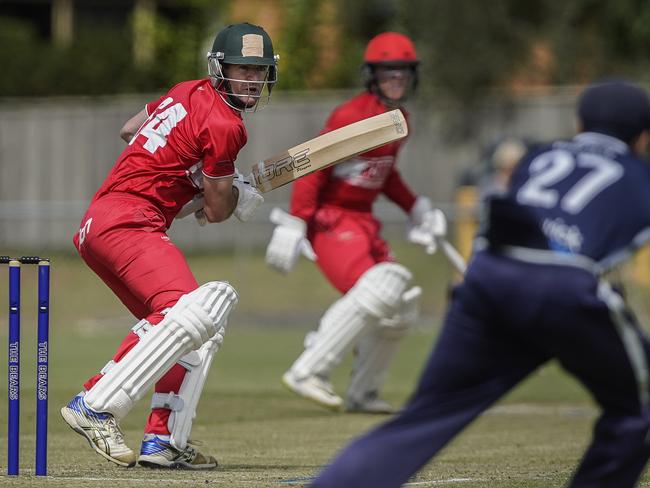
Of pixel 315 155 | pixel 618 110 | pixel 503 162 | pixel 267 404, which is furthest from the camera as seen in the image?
pixel 267 404

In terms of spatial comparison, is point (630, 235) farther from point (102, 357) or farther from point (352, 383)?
point (102, 357)

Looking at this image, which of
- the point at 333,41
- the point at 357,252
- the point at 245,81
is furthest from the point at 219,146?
the point at 333,41

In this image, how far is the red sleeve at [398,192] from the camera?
9.86 meters

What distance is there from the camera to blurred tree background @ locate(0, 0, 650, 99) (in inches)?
812

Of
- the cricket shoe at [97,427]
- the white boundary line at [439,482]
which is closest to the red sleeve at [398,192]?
the white boundary line at [439,482]

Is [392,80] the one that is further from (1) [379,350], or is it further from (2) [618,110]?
(2) [618,110]

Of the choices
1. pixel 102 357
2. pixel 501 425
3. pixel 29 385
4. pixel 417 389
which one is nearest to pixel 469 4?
pixel 102 357

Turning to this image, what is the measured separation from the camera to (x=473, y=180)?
18453 millimetres

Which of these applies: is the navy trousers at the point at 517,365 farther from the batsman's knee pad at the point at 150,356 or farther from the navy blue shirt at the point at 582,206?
the batsman's knee pad at the point at 150,356

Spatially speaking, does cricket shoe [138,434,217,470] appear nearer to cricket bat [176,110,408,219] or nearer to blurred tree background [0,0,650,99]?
cricket bat [176,110,408,219]

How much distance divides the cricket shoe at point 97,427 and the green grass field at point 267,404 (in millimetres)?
113

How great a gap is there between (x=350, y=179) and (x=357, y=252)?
508mm

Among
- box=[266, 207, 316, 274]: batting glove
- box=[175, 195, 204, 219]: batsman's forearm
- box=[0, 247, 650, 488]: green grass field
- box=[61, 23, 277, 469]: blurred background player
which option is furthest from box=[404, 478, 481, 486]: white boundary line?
box=[266, 207, 316, 274]: batting glove

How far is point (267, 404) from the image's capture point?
10.4 m
